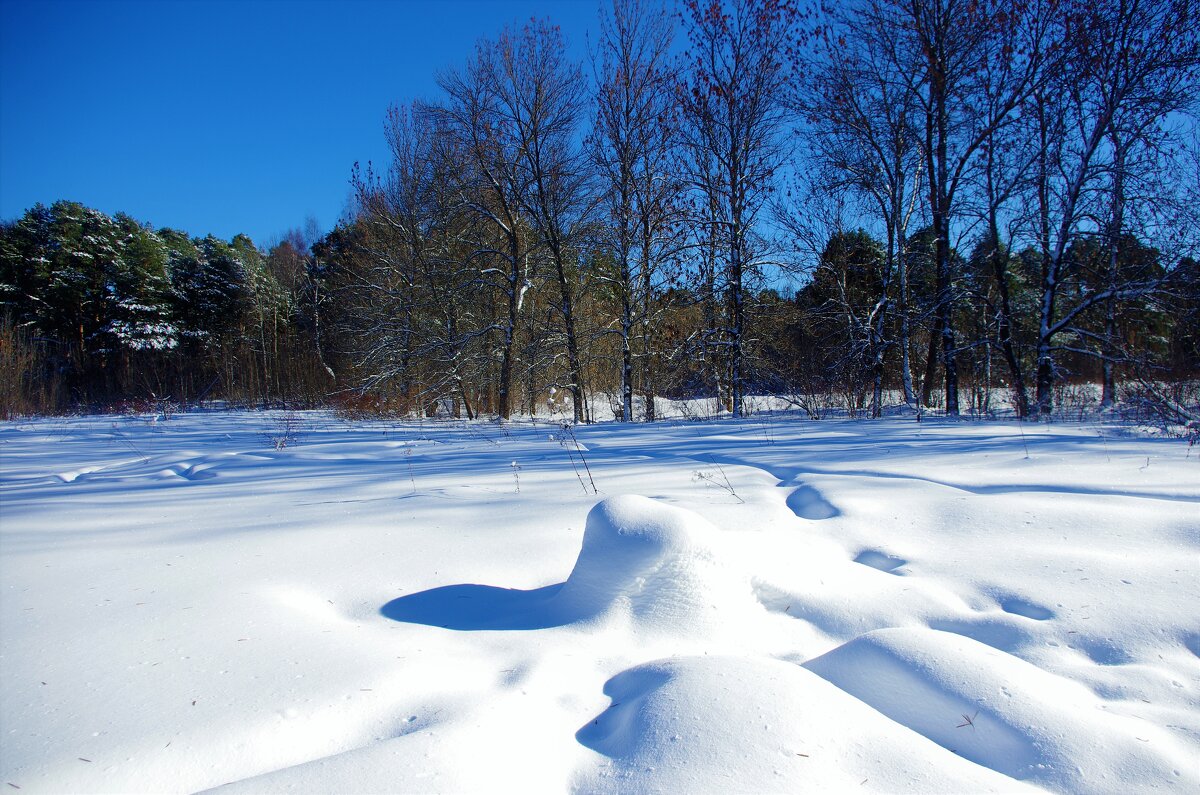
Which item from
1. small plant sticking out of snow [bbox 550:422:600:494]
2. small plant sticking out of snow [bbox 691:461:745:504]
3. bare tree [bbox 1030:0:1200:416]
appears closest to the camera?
small plant sticking out of snow [bbox 691:461:745:504]

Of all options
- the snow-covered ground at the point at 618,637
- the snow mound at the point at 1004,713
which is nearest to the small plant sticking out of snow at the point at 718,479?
the snow-covered ground at the point at 618,637

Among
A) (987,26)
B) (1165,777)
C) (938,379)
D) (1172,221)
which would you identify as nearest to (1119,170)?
(1172,221)

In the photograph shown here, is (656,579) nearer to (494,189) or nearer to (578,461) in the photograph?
(578,461)

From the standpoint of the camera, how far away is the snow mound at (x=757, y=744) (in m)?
1.16

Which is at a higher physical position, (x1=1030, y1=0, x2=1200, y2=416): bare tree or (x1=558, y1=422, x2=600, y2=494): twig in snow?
(x1=1030, y1=0, x2=1200, y2=416): bare tree

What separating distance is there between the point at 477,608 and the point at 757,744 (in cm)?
119

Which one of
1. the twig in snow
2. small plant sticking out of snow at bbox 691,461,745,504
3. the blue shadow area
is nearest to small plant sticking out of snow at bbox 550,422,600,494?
the twig in snow

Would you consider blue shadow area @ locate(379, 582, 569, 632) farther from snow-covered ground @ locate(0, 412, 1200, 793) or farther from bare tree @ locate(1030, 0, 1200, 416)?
bare tree @ locate(1030, 0, 1200, 416)

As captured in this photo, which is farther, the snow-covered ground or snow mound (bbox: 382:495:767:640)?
snow mound (bbox: 382:495:767:640)

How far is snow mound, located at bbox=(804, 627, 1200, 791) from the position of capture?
126cm

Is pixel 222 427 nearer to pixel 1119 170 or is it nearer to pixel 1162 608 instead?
pixel 1162 608

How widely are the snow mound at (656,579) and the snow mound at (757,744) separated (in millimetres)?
497

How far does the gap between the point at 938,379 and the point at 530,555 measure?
1897cm

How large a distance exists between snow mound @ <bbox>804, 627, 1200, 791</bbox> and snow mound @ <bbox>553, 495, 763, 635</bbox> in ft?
1.28
